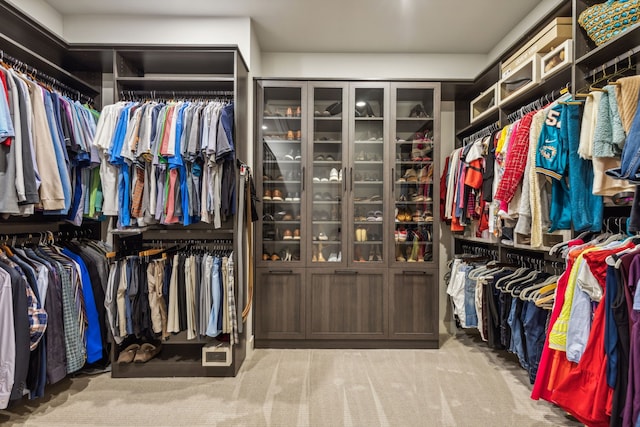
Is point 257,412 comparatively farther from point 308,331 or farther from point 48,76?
point 48,76

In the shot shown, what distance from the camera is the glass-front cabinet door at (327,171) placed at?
319 centimetres

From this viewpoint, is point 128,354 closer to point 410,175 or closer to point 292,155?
point 292,155

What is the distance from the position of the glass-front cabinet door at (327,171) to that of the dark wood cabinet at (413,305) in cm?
57

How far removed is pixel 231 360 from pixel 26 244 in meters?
1.63

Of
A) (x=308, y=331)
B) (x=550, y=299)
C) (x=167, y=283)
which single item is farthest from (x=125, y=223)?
(x=550, y=299)

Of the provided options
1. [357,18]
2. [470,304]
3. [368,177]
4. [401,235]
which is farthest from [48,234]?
[470,304]

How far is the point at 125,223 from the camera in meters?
2.44

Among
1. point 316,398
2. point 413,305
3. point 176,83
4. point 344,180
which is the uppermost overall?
point 176,83

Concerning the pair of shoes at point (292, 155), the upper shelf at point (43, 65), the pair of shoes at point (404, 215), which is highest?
the upper shelf at point (43, 65)

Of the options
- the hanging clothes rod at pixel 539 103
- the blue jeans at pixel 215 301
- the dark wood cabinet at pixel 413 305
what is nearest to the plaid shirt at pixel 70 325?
the blue jeans at pixel 215 301

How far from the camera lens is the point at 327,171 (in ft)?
10.8

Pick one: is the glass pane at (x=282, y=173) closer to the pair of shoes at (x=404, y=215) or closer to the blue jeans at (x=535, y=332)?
the pair of shoes at (x=404, y=215)

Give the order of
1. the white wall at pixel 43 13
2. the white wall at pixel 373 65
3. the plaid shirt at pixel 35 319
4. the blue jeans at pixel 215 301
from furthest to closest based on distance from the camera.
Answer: the white wall at pixel 373 65
the white wall at pixel 43 13
the blue jeans at pixel 215 301
the plaid shirt at pixel 35 319

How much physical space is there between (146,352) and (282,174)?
5.97ft
